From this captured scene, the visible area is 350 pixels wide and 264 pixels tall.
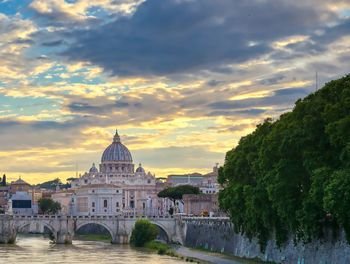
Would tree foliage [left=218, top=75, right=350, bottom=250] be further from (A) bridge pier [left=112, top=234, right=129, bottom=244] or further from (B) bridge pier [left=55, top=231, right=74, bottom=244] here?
(B) bridge pier [left=55, top=231, right=74, bottom=244]

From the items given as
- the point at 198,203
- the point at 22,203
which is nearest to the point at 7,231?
the point at 198,203

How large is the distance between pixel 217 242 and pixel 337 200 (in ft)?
115

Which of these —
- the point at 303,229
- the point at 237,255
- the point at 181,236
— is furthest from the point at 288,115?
the point at 181,236

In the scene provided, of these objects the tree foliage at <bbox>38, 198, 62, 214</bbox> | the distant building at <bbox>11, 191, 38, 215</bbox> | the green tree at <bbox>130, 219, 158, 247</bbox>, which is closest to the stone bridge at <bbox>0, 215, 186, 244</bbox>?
the green tree at <bbox>130, 219, 158, 247</bbox>

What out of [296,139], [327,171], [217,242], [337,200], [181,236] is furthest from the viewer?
[181,236]

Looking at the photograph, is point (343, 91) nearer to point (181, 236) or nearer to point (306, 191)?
point (306, 191)

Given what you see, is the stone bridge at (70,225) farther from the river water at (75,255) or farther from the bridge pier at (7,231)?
the river water at (75,255)

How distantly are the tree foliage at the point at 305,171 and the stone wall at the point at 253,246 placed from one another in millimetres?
949

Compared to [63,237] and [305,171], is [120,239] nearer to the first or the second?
[63,237]

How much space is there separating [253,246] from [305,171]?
1516 cm

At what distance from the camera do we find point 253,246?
58.2 m

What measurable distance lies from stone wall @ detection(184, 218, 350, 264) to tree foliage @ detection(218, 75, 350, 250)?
0.95 metres

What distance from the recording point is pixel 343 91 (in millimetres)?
41094

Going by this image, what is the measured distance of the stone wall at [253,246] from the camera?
42.6 m
